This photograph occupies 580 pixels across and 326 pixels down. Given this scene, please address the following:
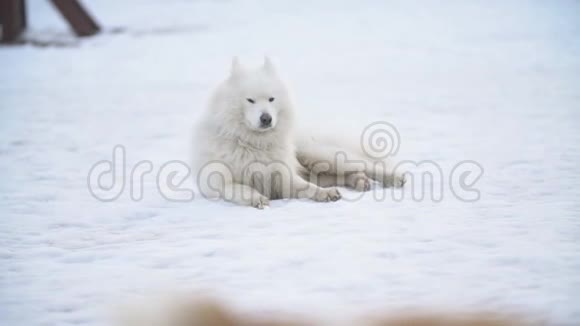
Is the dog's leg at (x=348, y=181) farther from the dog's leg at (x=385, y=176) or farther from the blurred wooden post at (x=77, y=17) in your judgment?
the blurred wooden post at (x=77, y=17)

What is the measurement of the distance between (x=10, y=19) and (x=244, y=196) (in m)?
12.0

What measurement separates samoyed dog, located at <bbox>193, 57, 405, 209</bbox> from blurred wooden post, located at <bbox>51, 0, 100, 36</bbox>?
11105mm

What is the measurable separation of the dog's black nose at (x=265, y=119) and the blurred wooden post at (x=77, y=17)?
37.8 feet

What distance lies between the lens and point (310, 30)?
1611 cm

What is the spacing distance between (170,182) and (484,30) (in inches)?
439

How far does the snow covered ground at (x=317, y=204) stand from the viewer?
3068mm

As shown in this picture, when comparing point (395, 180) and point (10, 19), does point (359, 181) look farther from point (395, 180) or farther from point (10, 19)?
point (10, 19)

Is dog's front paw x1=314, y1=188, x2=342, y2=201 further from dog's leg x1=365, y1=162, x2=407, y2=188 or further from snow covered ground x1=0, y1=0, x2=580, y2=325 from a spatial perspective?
dog's leg x1=365, y1=162, x2=407, y2=188

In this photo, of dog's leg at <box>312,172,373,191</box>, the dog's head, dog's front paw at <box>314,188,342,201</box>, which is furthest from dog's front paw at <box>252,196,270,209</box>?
dog's leg at <box>312,172,373,191</box>

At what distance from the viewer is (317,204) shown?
4531 millimetres

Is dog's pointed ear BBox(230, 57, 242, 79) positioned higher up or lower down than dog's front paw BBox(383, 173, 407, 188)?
higher up

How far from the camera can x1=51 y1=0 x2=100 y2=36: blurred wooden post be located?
47.1 ft

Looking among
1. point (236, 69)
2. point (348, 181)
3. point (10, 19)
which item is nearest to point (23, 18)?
point (10, 19)

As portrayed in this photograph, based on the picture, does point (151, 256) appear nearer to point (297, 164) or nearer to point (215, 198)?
point (215, 198)
